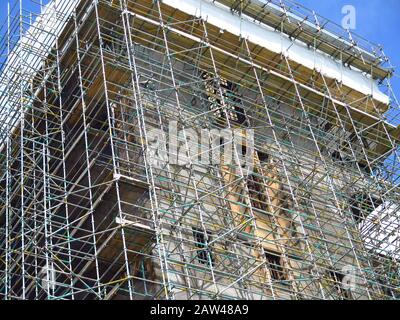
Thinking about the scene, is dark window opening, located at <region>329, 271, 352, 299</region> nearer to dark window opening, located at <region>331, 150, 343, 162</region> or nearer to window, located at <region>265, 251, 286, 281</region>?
window, located at <region>265, 251, 286, 281</region>

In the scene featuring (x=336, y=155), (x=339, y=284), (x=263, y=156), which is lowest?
(x=339, y=284)

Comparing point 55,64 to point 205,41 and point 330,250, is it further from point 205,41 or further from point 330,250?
point 330,250

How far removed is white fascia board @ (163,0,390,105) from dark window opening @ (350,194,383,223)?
4805 millimetres

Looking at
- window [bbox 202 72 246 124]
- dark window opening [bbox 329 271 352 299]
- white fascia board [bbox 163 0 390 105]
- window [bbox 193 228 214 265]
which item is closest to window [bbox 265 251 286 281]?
dark window opening [bbox 329 271 352 299]

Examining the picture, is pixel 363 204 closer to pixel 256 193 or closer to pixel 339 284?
pixel 256 193

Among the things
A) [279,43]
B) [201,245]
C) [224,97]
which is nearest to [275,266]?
[201,245]

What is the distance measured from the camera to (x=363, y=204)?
87.4ft

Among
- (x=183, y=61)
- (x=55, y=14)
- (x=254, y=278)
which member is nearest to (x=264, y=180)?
(x=254, y=278)

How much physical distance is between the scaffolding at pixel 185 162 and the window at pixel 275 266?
6 centimetres

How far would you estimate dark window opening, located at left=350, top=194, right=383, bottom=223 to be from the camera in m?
25.9

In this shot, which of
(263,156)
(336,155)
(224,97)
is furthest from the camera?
(336,155)

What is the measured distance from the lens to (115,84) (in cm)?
2295

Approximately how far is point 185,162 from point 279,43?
8.07 metres
